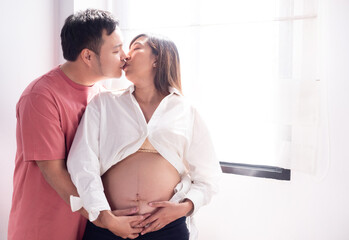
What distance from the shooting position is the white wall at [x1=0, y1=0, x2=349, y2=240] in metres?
1.53

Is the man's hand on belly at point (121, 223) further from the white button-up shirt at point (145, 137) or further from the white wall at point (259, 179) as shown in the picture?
the white wall at point (259, 179)

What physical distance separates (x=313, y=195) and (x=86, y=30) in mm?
1386

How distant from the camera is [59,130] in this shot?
4.22ft

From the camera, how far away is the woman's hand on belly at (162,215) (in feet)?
4.08

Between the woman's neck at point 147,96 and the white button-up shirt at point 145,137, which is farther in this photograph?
the woman's neck at point 147,96

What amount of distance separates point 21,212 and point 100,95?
0.60 metres

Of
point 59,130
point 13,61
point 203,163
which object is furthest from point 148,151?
point 13,61

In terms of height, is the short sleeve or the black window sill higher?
the short sleeve

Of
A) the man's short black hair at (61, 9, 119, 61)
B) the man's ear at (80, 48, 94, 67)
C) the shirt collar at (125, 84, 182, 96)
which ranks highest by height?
the man's short black hair at (61, 9, 119, 61)

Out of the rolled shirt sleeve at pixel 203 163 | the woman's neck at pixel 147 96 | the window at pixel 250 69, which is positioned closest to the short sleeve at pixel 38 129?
the woman's neck at pixel 147 96

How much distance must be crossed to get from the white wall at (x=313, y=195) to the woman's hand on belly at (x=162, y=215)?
61 centimetres

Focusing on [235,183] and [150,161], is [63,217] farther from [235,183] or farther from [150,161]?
[235,183]

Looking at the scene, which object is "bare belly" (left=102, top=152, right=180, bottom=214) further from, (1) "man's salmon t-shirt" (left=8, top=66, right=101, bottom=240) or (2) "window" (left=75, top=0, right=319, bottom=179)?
(2) "window" (left=75, top=0, right=319, bottom=179)

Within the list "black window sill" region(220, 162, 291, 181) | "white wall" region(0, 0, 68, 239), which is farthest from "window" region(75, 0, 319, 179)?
"white wall" region(0, 0, 68, 239)
